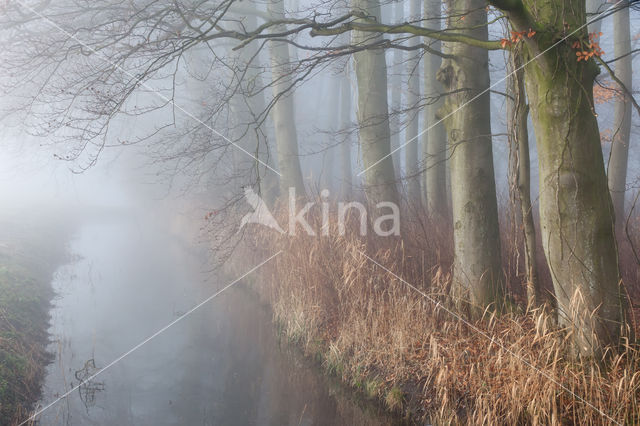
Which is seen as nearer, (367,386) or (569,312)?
(569,312)

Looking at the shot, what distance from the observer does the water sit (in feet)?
16.4

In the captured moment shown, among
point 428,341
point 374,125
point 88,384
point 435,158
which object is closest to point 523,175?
point 428,341

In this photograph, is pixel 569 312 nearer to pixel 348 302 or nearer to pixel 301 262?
pixel 348 302

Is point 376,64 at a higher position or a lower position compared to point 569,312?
higher

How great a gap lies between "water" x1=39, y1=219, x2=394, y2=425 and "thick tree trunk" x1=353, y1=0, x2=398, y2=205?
2.59m

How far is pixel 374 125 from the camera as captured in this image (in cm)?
660

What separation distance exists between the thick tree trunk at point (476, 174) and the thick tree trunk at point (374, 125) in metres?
2.00

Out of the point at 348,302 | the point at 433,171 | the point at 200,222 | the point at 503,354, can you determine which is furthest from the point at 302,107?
the point at 503,354

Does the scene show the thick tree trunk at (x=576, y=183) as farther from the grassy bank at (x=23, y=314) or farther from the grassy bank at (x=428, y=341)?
the grassy bank at (x=23, y=314)

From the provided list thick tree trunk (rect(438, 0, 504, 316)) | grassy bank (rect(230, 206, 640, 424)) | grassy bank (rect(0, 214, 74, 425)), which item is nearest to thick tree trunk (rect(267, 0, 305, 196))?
grassy bank (rect(230, 206, 640, 424))

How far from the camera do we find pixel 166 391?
5660 mm

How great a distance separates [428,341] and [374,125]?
3.13 metres

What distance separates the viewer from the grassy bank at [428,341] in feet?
11.1

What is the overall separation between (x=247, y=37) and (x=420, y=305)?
317 centimetres
